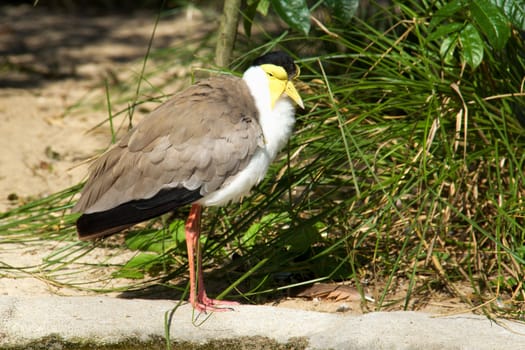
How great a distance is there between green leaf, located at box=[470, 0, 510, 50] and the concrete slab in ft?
3.72

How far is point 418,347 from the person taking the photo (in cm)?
308

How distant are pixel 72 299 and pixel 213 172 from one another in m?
0.80

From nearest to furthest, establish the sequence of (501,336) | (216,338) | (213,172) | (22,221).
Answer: (501,336), (216,338), (213,172), (22,221)

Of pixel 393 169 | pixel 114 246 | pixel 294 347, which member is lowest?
pixel 114 246

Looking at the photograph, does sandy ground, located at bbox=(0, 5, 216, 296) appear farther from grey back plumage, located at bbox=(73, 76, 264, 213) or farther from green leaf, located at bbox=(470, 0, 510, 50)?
green leaf, located at bbox=(470, 0, 510, 50)

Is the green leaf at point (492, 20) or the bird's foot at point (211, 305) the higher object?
the green leaf at point (492, 20)

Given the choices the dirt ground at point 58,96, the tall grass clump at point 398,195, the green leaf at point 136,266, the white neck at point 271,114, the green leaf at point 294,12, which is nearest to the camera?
the green leaf at point 294,12

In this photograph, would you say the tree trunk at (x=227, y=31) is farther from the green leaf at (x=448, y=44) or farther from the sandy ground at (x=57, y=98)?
the green leaf at (x=448, y=44)

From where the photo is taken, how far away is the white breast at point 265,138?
12.0ft

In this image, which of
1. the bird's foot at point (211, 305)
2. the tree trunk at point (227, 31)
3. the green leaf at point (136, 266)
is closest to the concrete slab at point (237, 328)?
the bird's foot at point (211, 305)

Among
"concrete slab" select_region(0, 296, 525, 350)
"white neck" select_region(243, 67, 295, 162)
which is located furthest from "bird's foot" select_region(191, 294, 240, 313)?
"white neck" select_region(243, 67, 295, 162)

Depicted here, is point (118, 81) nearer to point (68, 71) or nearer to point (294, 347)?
point (68, 71)

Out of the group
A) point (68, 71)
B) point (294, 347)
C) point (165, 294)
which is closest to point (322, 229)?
point (165, 294)

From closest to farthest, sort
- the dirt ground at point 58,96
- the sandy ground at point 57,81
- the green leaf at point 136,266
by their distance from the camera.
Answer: the green leaf at point 136,266 < the dirt ground at point 58,96 < the sandy ground at point 57,81
